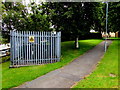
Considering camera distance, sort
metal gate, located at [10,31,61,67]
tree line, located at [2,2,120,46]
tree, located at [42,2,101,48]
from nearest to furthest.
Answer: metal gate, located at [10,31,61,67]
tree line, located at [2,2,120,46]
tree, located at [42,2,101,48]

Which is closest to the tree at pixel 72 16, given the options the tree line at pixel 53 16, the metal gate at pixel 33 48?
the tree line at pixel 53 16

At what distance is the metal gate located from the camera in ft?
28.0

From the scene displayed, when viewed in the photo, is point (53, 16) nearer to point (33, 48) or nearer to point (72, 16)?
point (72, 16)

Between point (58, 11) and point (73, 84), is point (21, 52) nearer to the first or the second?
point (73, 84)

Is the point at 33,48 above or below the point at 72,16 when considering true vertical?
below

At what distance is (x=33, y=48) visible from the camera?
8867 millimetres

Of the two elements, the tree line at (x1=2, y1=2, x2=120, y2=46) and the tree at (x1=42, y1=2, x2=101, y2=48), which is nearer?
the tree line at (x1=2, y1=2, x2=120, y2=46)

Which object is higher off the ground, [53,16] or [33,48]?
[53,16]

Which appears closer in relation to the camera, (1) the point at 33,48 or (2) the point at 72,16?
(1) the point at 33,48

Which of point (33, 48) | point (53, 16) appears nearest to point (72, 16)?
point (53, 16)

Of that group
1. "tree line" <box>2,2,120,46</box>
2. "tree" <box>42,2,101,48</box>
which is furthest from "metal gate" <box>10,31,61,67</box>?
"tree" <box>42,2,101,48</box>

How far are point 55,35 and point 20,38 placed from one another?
7.45 feet

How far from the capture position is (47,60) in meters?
9.26

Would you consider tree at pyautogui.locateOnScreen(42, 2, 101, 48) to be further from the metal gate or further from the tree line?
the metal gate
